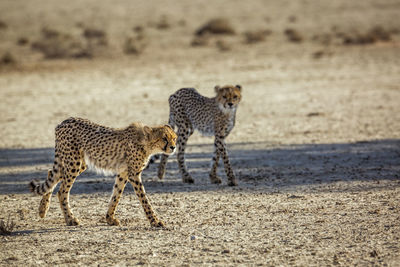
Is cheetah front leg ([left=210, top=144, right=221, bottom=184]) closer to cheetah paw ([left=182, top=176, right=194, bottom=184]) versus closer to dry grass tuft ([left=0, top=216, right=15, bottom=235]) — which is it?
cheetah paw ([left=182, top=176, right=194, bottom=184])

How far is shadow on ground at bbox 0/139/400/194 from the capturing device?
28.9ft

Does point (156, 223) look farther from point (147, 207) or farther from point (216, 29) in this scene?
point (216, 29)

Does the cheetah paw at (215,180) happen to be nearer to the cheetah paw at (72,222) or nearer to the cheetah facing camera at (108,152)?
the cheetah facing camera at (108,152)

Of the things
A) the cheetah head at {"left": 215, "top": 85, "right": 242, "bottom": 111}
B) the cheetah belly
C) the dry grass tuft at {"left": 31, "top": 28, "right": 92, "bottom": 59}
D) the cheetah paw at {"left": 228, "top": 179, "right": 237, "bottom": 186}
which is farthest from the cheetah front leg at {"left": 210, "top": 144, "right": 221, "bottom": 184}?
the dry grass tuft at {"left": 31, "top": 28, "right": 92, "bottom": 59}

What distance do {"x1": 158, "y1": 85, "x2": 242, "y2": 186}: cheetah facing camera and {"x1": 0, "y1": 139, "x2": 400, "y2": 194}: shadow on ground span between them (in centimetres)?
25

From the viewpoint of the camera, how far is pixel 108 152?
6980 millimetres

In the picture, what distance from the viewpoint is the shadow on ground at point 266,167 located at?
347 inches

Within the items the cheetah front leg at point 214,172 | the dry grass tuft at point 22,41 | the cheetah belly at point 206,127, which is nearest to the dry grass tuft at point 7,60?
the dry grass tuft at point 22,41

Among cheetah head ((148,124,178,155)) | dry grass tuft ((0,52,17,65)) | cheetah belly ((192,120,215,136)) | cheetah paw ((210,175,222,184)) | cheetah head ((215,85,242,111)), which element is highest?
dry grass tuft ((0,52,17,65))

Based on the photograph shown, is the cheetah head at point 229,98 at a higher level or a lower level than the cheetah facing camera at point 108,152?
higher

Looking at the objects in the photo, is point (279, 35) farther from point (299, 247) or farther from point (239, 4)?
point (299, 247)

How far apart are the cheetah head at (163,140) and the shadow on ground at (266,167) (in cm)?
178

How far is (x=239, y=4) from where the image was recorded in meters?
42.9

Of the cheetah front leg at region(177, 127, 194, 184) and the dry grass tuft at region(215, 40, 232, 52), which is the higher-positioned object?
the dry grass tuft at region(215, 40, 232, 52)
